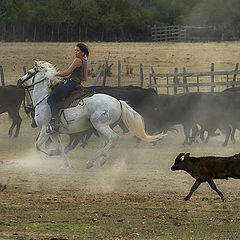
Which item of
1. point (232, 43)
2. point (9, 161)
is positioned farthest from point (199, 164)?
point (232, 43)

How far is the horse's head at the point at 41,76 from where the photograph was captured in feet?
59.8

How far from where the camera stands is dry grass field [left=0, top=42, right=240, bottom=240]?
1166cm

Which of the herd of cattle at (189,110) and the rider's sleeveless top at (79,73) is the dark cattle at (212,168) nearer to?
the rider's sleeveless top at (79,73)

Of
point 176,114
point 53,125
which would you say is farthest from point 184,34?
point 53,125

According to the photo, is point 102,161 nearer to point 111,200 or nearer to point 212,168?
point 111,200

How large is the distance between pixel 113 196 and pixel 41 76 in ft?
14.9

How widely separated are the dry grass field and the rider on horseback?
3.93ft

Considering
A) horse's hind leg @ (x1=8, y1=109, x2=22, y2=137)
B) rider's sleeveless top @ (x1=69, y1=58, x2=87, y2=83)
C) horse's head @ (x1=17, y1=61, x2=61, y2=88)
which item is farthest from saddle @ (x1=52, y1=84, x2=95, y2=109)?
horse's hind leg @ (x1=8, y1=109, x2=22, y2=137)

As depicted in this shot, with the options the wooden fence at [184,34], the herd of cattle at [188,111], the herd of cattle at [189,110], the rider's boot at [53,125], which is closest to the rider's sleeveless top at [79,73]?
the rider's boot at [53,125]

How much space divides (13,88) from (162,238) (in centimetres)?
1516

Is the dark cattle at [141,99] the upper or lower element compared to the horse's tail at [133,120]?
lower

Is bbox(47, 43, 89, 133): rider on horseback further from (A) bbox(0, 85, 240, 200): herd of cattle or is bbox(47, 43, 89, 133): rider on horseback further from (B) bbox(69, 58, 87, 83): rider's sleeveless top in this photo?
(A) bbox(0, 85, 240, 200): herd of cattle

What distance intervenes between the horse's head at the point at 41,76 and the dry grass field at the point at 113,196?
5.76ft

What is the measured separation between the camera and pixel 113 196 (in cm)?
1463
